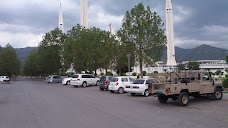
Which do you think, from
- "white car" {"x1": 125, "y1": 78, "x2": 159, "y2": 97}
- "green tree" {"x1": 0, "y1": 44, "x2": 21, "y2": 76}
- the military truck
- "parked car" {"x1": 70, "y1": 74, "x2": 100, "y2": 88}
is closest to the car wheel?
"white car" {"x1": 125, "y1": 78, "x2": 159, "y2": 97}

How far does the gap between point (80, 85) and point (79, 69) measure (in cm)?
2322

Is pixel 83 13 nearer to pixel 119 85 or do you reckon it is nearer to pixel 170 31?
pixel 170 31

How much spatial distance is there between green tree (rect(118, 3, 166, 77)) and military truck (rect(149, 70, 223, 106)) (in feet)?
60.1

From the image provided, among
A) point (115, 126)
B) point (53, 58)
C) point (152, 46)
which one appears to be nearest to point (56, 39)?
point (53, 58)

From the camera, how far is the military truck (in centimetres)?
1745

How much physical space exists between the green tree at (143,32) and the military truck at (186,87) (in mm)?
18322

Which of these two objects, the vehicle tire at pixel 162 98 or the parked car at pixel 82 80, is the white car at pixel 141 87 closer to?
the vehicle tire at pixel 162 98

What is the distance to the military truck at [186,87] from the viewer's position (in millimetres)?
17452

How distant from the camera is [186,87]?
17.9m

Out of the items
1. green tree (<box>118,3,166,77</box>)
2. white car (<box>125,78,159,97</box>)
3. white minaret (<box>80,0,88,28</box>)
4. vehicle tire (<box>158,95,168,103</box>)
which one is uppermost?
white minaret (<box>80,0,88,28</box>)

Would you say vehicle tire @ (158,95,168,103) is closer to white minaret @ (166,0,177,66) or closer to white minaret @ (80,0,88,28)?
white minaret @ (166,0,177,66)

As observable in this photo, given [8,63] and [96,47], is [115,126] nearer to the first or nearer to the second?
[96,47]

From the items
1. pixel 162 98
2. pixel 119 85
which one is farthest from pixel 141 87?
pixel 162 98

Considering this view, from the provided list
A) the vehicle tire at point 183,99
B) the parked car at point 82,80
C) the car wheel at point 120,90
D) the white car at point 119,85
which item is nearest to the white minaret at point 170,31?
the parked car at point 82,80
